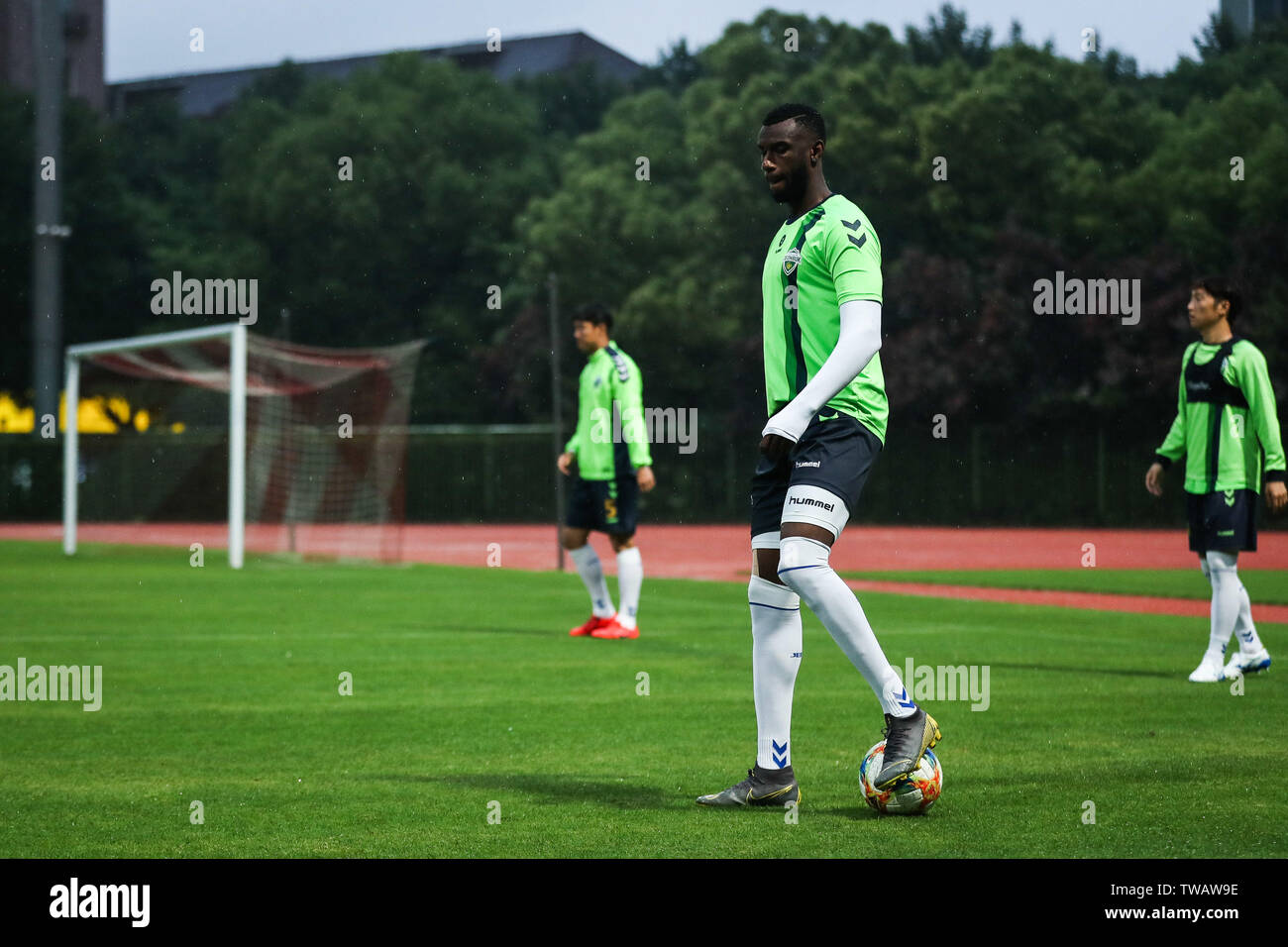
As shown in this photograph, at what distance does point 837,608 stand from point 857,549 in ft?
73.7

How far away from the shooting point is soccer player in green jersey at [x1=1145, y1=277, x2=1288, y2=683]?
31.9 ft

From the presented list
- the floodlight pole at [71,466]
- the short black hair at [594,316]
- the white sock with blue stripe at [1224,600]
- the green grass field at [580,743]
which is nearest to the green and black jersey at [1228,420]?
the white sock with blue stripe at [1224,600]

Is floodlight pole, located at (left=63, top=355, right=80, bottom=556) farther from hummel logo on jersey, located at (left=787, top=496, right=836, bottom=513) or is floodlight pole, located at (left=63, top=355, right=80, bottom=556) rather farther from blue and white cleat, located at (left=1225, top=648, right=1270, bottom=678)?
hummel logo on jersey, located at (left=787, top=496, right=836, bottom=513)

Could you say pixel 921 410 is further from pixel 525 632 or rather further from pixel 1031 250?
pixel 525 632

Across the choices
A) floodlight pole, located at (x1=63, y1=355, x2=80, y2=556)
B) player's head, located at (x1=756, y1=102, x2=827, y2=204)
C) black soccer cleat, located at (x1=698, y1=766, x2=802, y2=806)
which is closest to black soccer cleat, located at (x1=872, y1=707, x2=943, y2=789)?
black soccer cleat, located at (x1=698, y1=766, x2=802, y2=806)

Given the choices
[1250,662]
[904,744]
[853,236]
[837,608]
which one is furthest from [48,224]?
[904,744]

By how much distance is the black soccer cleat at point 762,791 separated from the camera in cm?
577

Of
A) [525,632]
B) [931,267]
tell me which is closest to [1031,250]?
[931,267]

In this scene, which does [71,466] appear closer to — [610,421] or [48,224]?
[48,224]

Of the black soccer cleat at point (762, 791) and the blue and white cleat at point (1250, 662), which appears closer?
the black soccer cleat at point (762, 791)

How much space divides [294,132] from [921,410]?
29.4 m

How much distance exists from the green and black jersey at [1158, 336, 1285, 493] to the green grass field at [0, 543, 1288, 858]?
50.2 inches

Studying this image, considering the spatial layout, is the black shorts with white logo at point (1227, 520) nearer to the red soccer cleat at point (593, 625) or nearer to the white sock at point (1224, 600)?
the white sock at point (1224, 600)
